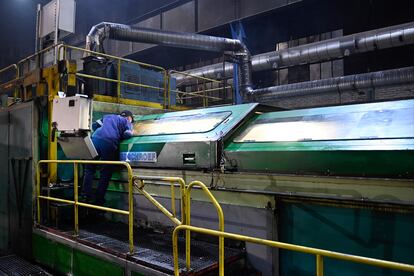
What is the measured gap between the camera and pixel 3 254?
5.25 metres

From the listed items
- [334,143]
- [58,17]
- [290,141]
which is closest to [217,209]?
[290,141]

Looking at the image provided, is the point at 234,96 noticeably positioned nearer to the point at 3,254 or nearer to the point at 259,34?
the point at 259,34

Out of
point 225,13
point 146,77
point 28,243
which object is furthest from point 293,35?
point 28,243

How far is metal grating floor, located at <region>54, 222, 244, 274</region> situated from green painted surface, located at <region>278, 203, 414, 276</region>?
22.1 inches

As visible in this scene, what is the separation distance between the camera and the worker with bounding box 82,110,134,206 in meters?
4.61

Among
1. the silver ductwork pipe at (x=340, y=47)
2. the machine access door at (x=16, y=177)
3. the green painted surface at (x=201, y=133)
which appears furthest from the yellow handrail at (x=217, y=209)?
the silver ductwork pipe at (x=340, y=47)

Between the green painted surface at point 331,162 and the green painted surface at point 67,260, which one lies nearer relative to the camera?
the green painted surface at point 331,162

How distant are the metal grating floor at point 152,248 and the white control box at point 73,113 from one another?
Result: 1.35 meters

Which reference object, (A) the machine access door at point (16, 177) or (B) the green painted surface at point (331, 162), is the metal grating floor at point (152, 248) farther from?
(A) the machine access door at point (16, 177)

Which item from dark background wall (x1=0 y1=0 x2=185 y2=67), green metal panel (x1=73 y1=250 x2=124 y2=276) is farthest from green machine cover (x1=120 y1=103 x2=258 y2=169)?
dark background wall (x1=0 y1=0 x2=185 y2=67)

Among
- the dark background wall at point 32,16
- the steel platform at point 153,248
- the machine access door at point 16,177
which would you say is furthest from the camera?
the dark background wall at point 32,16

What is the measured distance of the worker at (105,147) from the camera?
4.61 m

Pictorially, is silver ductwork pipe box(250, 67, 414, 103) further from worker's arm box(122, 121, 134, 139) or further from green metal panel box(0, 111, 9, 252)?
green metal panel box(0, 111, 9, 252)

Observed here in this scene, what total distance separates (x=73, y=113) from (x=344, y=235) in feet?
11.4
